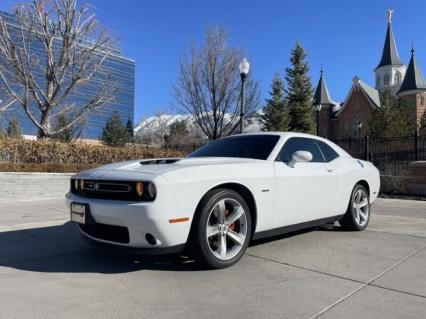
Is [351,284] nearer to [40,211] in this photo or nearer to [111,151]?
[40,211]

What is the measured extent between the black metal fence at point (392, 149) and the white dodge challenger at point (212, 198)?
417 inches

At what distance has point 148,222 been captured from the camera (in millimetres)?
3828

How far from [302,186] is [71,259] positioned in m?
2.76

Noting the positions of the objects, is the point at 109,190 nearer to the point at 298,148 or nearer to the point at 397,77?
the point at 298,148

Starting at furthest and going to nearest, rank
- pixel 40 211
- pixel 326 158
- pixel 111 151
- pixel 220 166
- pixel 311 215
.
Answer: pixel 111 151 → pixel 40 211 → pixel 326 158 → pixel 311 215 → pixel 220 166

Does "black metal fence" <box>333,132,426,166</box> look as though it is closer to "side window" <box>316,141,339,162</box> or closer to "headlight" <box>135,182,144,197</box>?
"side window" <box>316,141,339,162</box>

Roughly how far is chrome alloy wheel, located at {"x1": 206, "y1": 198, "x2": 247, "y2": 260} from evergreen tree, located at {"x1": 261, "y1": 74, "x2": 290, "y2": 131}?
38.7m

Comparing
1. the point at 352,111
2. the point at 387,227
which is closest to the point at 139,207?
the point at 387,227

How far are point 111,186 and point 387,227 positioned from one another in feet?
15.4

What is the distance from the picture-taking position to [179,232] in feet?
12.9

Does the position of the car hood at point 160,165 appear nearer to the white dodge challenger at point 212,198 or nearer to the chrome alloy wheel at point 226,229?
the white dodge challenger at point 212,198

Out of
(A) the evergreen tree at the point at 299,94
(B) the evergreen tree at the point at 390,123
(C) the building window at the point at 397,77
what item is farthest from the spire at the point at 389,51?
(B) the evergreen tree at the point at 390,123

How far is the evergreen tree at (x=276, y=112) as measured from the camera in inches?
1709

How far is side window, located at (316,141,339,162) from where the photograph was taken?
A: 605 cm
